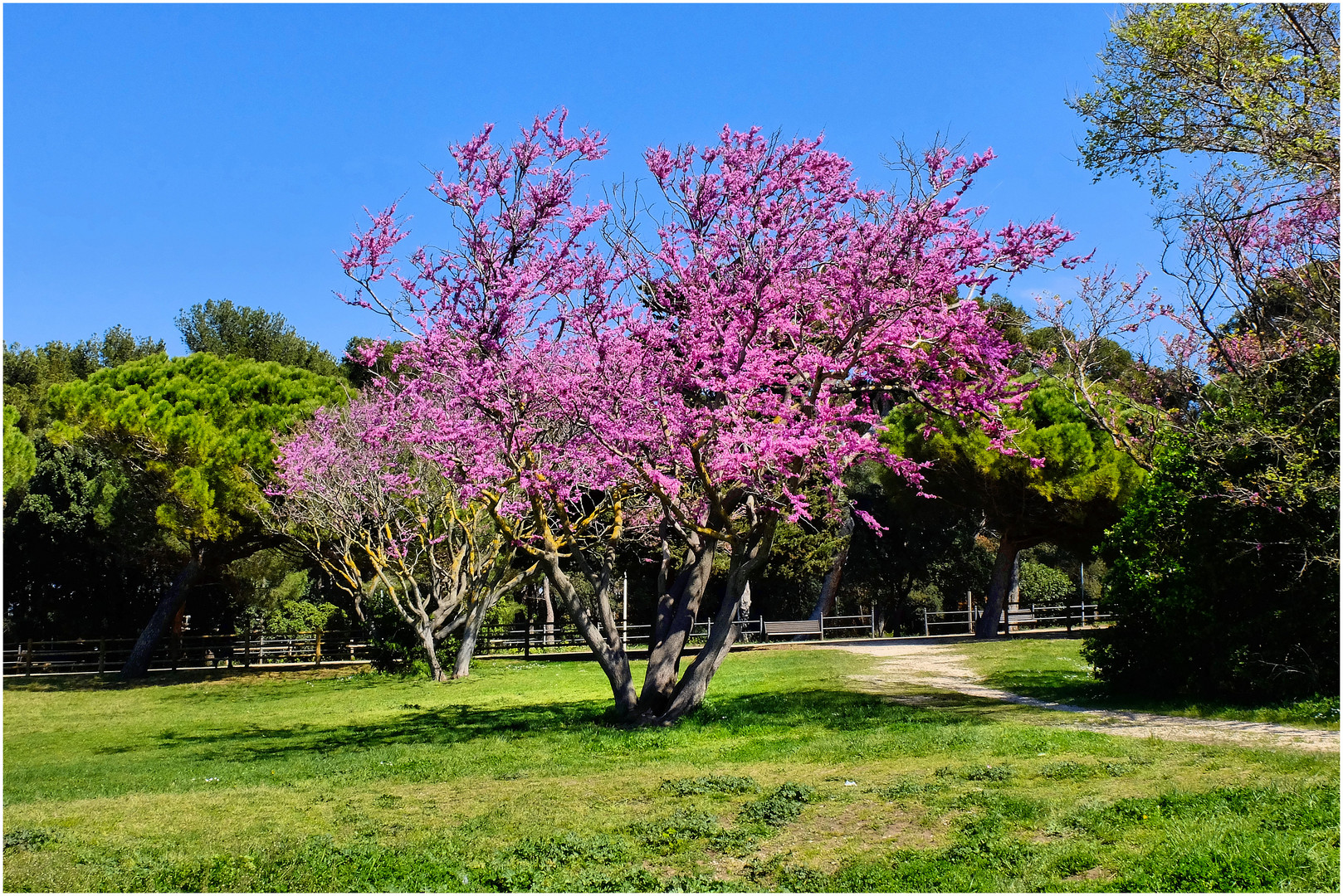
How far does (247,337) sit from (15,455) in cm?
2278

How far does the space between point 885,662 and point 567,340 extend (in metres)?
12.1

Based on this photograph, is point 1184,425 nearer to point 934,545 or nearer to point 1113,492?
point 1113,492

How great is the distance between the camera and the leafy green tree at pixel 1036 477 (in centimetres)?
2642

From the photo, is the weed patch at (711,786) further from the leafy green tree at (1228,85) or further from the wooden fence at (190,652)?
the wooden fence at (190,652)

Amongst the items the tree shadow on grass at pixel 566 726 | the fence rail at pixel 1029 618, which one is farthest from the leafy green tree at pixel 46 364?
the fence rail at pixel 1029 618

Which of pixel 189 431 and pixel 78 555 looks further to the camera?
pixel 78 555

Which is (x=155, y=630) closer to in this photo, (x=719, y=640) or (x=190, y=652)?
(x=190, y=652)

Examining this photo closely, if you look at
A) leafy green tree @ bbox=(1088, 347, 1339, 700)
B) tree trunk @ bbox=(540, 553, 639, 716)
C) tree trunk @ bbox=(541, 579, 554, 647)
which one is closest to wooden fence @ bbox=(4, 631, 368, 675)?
tree trunk @ bbox=(541, 579, 554, 647)

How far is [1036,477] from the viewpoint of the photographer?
87.0 ft

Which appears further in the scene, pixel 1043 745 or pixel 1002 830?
pixel 1043 745

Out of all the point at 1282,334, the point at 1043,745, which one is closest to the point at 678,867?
the point at 1043,745

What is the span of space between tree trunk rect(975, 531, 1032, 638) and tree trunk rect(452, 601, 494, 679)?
15.2 meters

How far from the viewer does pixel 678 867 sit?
19.3 feet

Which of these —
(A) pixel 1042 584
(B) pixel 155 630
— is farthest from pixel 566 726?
(A) pixel 1042 584
